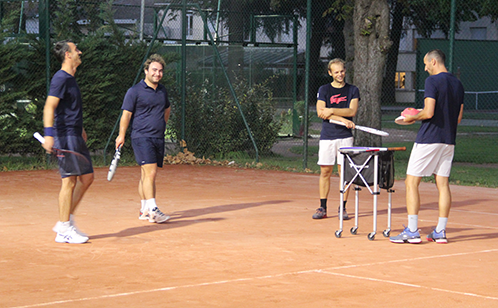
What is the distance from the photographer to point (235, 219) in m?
8.88

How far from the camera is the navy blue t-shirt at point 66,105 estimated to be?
23.8 feet

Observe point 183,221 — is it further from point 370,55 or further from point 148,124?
point 370,55

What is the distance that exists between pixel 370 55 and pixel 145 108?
323 inches

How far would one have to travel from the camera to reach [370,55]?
15.7 metres

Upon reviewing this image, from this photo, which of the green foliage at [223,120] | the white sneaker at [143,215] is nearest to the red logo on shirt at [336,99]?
the white sneaker at [143,215]

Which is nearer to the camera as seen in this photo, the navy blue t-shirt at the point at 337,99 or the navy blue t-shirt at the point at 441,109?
the navy blue t-shirt at the point at 441,109

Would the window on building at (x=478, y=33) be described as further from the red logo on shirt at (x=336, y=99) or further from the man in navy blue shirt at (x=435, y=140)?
the man in navy blue shirt at (x=435, y=140)

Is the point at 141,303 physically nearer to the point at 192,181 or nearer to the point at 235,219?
the point at 235,219

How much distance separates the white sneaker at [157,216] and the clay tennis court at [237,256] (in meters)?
0.09

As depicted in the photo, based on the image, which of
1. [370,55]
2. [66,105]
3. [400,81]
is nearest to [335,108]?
[66,105]

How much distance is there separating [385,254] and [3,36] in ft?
31.8

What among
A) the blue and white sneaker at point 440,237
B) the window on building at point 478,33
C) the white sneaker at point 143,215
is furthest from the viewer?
the window on building at point 478,33

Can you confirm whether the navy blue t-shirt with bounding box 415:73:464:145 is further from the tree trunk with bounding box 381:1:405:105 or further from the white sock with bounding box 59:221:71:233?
the tree trunk with bounding box 381:1:405:105

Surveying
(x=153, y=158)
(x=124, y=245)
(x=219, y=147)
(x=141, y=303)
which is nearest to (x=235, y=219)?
(x=153, y=158)
